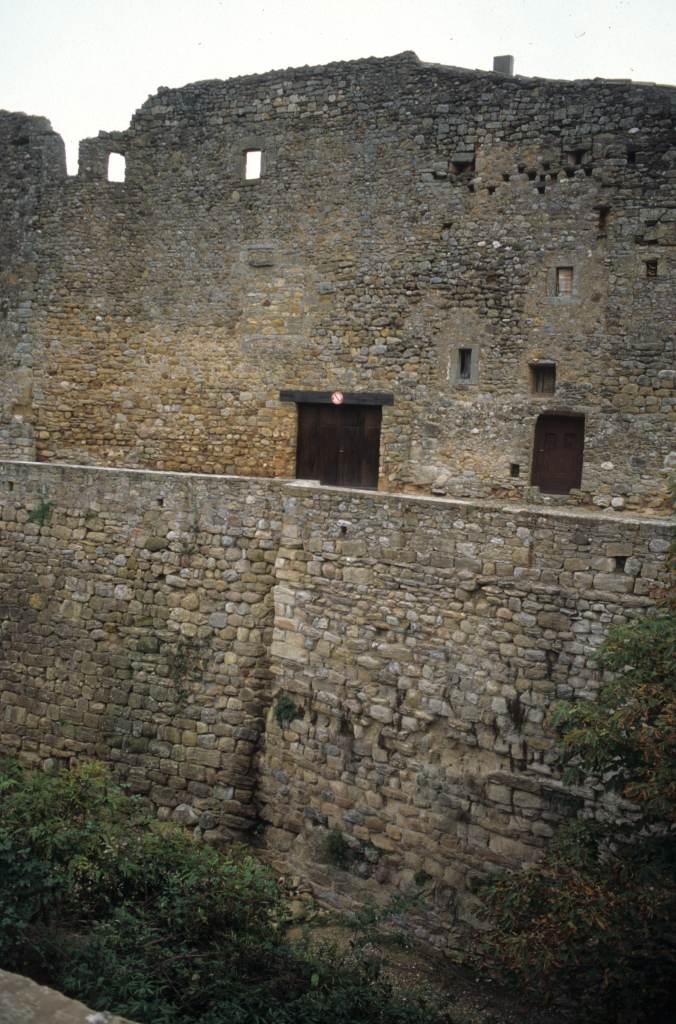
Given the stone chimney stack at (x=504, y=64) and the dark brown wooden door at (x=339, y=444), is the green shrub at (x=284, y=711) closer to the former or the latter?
the dark brown wooden door at (x=339, y=444)

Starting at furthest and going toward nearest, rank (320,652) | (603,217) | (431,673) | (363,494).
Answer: (603,217) < (320,652) < (363,494) < (431,673)

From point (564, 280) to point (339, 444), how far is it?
4.38m

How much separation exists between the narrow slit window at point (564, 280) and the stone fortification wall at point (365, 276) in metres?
0.11

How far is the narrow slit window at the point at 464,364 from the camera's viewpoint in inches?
562

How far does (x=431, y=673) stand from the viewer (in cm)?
871

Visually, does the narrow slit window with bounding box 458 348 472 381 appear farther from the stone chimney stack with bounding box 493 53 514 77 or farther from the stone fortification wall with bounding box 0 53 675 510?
the stone chimney stack with bounding box 493 53 514 77

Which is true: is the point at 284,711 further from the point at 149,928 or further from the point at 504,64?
the point at 504,64

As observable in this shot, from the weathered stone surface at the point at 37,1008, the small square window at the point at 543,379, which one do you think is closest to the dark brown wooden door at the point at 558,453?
the small square window at the point at 543,379

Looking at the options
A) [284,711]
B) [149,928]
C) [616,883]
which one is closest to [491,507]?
[284,711]

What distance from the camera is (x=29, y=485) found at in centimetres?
1176

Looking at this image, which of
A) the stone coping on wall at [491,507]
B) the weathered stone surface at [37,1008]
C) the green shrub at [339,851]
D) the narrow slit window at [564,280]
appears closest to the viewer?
the weathered stone surface at [37,1008]

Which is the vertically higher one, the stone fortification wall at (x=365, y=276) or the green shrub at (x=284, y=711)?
the stone fortification wall at (x=365, y=276)

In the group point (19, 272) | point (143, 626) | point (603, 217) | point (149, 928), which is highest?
point (603, 217)

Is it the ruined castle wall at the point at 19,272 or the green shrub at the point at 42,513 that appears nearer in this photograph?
the green shrub at the point at 42,513
